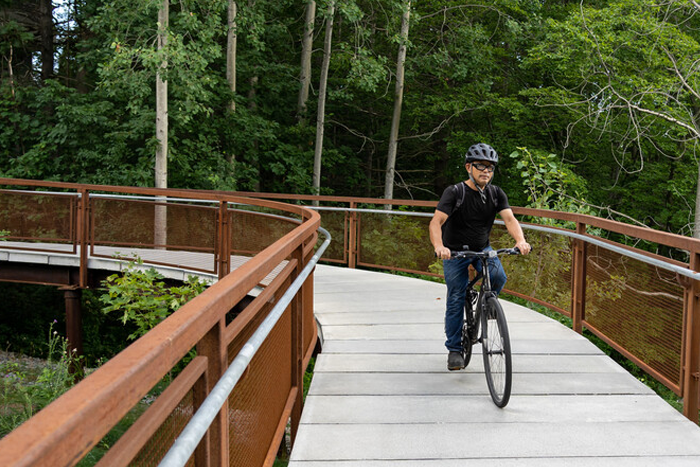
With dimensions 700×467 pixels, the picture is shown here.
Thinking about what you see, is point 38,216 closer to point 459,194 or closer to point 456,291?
point 456,291

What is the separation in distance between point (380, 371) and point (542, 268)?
3267 millimetres

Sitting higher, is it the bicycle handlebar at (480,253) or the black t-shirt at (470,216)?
the black t-shirt at (470,216)

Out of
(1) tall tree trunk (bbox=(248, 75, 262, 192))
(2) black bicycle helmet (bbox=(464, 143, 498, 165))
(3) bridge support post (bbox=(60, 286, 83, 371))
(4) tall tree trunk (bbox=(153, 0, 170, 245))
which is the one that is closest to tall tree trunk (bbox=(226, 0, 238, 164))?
(1) tall tree trunk (bbox=(248, 75, 262, 192))

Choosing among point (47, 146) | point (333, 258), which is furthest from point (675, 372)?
point (47, 146)

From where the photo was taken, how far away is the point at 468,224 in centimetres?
531

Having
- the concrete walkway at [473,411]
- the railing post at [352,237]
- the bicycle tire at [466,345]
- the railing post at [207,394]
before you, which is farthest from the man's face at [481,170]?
the railing post at [352,237]

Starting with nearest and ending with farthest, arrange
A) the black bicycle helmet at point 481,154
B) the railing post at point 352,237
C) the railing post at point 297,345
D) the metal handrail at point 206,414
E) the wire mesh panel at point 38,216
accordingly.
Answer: the metal handrail at point 206,414, the railing post at point 297,345, the black bicycle helmet at point 481,154, the wire mesh panel at point 38,216, the railing post at point 352,237

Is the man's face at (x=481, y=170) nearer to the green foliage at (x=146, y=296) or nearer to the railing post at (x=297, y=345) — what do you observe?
the railing post at (x=297, y=345)

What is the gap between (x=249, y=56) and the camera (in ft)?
86.1

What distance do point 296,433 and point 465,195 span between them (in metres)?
2.02

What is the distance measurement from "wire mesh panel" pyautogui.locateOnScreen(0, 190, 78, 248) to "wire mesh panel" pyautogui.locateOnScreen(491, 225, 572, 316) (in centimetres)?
675

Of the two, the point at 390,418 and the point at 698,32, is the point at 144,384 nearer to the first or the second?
the point at 390,418

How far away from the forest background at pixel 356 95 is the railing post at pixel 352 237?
6422 millimetres

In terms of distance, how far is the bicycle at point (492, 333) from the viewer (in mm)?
4598
